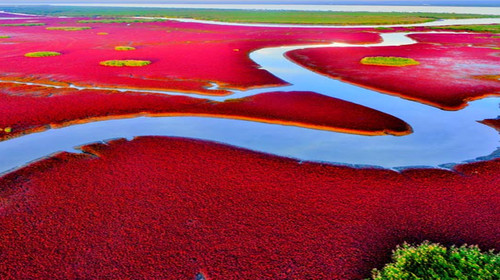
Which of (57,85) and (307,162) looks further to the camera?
(57,85)

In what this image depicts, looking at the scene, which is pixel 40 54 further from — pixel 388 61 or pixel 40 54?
pixel 388 61

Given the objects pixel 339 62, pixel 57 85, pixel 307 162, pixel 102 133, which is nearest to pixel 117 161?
pixel 102 133

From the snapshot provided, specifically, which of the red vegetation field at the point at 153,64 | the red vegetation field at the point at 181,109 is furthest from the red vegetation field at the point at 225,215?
the red vegetation field at the point at 153,64

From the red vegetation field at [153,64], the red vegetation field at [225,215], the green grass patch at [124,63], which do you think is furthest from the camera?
the green grass patch at [124,63]

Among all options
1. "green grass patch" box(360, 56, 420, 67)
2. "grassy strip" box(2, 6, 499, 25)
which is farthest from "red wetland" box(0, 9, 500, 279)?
"grassy strip" box(2, 6, 499, 25)

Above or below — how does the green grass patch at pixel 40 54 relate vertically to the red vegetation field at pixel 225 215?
above

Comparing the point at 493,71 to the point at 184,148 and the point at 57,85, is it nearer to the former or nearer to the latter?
the point at 184,148

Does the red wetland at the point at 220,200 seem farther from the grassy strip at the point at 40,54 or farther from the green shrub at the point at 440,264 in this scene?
the grassy strip at the point at 40,54
